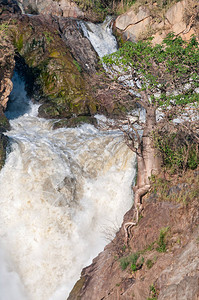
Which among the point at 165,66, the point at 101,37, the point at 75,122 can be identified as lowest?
the point at 165,66

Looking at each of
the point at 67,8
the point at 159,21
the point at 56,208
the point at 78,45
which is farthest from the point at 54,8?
the point at 56,208

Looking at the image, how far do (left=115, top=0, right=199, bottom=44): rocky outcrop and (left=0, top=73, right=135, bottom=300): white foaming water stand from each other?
42.5 ft

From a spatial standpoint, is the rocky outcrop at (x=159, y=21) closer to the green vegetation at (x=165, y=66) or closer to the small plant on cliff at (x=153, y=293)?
the green vegetation at (x=165, y=66)

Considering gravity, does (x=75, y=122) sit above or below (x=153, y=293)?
above

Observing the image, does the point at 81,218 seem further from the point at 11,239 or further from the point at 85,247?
the point at 11,239

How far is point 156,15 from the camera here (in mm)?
22781

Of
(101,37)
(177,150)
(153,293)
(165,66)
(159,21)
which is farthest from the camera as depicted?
(159,21)

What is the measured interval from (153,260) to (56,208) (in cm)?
408

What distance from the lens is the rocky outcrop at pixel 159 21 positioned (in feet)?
69.9

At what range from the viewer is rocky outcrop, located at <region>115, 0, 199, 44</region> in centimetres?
2130

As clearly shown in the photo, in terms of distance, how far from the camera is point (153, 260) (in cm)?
671

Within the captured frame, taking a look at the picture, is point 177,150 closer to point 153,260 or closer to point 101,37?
point 153,260

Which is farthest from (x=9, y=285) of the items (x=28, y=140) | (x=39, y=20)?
(x=39, y=20)

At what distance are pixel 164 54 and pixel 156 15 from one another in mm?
15781
